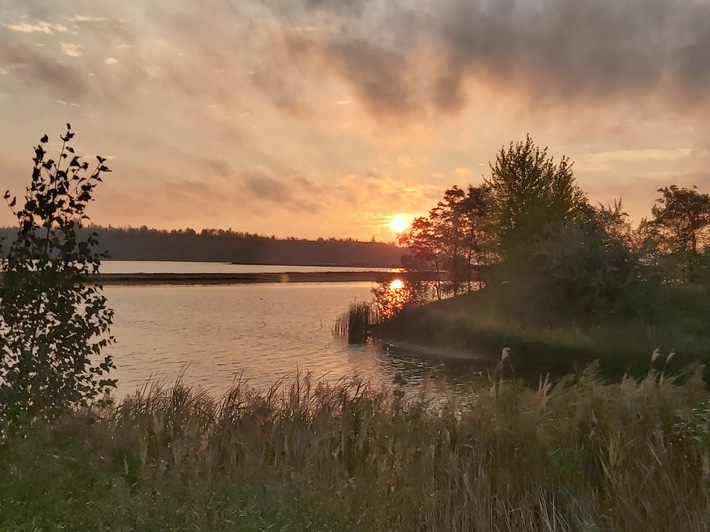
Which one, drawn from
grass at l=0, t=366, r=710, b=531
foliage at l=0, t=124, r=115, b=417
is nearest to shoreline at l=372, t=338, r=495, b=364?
grass at l=0, t=366, r=710, b=531

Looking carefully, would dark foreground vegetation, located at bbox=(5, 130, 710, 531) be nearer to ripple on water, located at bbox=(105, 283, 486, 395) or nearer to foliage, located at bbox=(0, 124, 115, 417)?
foliage, located at bbox=(0, 124, 115, 417)

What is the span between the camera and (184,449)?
285 inches

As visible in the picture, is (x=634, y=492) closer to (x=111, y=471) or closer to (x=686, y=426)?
(x=686, y=426)

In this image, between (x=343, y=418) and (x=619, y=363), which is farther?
(x=619, y=363)

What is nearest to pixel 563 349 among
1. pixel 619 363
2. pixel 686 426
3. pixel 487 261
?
pixel 619 363

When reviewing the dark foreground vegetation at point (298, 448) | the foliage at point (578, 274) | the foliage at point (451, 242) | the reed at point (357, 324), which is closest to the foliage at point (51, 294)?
the dark foreground vegetation at point (298, 448)

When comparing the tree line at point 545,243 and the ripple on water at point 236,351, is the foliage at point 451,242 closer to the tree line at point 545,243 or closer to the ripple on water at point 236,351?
the tree line at point 545,243

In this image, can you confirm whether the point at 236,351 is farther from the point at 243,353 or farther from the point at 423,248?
the point at 423,248

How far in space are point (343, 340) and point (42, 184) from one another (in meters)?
38.5

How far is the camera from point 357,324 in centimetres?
4672

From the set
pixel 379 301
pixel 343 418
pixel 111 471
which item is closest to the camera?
pixel 111 471

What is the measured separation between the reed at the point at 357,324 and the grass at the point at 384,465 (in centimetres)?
3657

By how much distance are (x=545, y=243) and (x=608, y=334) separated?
7186 mm

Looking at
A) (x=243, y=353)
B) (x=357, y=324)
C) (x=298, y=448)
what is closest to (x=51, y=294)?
(x=298, y=448)
